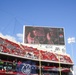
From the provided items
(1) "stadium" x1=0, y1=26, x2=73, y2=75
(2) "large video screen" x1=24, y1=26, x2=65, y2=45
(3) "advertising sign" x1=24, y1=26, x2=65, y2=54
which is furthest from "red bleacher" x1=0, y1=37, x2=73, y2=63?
(2) "large video screen" x1=24, y1=26, x2=65, y2=45

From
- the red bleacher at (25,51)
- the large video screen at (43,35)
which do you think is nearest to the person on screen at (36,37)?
the large video screen at (43,35)

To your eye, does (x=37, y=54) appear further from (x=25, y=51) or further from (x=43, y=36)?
(x=43, y=36)

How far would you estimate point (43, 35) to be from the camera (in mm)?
48344

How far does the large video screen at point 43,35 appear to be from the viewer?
4748cm

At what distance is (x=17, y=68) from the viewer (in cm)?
3497

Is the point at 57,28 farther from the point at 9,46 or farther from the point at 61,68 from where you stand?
the point at 9,46

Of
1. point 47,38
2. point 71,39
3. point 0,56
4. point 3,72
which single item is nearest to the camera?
point 3,72

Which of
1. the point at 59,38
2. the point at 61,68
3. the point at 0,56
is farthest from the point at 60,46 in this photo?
the point at 0,56

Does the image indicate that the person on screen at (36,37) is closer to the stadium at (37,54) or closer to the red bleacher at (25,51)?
the stadium at (37,54)

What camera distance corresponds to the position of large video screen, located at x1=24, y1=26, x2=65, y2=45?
47478 mm

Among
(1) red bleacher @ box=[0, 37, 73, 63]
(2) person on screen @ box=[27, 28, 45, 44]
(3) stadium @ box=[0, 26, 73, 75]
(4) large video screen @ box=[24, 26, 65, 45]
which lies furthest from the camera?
(4) large video screen @ box=[24, 26, 65, 45]

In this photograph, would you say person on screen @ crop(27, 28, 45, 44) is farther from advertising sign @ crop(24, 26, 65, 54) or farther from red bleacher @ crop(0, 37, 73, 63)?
red bleacher @ crop(0, 37, 73, 63)

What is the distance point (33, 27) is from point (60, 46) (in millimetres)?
7944

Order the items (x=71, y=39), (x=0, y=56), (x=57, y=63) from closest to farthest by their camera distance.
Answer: (x=0, y=56) → (x=71, y=39) → (x=57, y=63)
